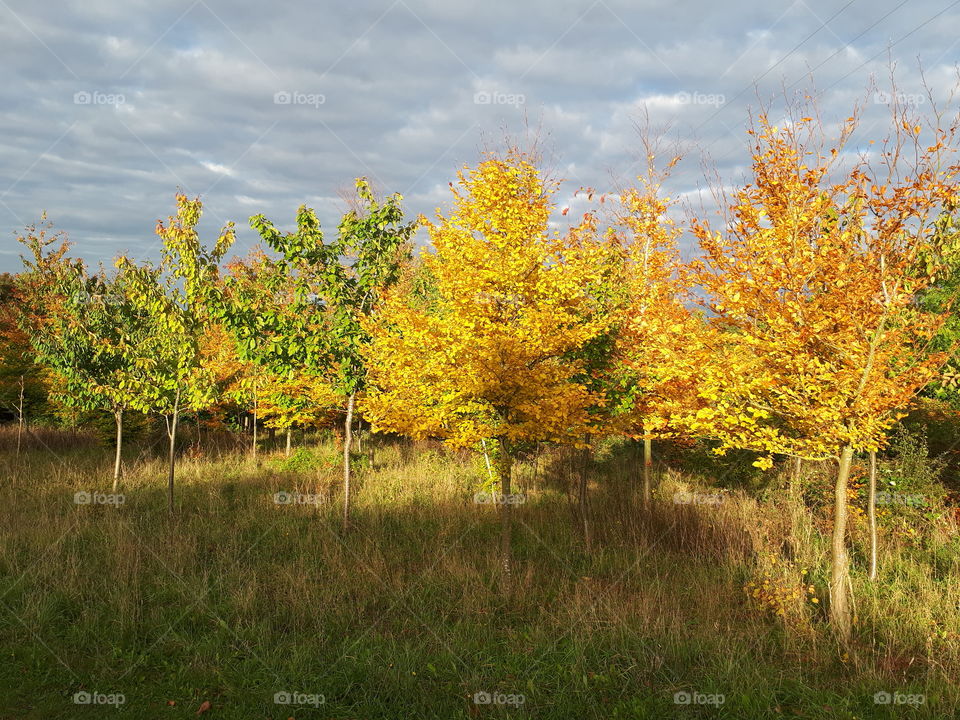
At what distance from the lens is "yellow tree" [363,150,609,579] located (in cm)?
776

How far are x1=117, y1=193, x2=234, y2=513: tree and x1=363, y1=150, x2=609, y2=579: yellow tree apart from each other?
4963mm

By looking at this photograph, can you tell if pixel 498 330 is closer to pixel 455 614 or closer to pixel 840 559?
pixel 455 614

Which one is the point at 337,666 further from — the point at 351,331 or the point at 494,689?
the point at 351,331

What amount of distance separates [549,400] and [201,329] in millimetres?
7967

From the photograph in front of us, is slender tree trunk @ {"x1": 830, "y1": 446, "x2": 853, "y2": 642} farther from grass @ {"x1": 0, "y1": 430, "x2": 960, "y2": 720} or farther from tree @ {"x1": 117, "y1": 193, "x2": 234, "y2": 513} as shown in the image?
tree @ {"x1": 117, "y1": 193, "x2": 234, "y2": 513}

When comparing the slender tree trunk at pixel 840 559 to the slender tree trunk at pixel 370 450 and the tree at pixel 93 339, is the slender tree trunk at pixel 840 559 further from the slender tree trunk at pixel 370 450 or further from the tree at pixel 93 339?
the tree at pixel 93 339

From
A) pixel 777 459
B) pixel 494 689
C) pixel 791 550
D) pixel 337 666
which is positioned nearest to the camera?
pixel 494 689

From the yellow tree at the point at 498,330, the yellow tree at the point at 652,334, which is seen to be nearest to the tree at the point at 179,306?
the yellow tree at the point at 498,330

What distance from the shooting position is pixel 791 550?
9.73m

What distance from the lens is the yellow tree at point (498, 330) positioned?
7762mm

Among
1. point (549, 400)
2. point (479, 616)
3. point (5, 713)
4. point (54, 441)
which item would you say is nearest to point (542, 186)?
point (549, 400)

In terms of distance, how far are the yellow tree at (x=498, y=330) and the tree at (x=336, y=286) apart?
Result: 209cm

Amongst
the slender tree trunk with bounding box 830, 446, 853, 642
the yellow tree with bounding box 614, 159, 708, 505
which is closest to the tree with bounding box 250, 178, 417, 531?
the yellow tree with bounding box 614, 159, 708, 505

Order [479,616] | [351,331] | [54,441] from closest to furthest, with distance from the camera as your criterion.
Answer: [479,616], [351,331], [54,441]
